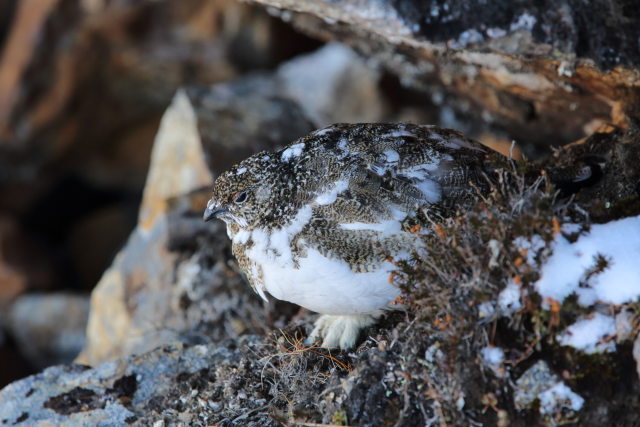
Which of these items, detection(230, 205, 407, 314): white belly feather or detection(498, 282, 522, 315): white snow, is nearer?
detection(498, 282, 522, 315): white snow

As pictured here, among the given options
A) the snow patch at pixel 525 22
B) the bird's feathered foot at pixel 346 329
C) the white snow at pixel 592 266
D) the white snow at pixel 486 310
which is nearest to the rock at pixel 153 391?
the bird's feathered foot at pixel 346 329

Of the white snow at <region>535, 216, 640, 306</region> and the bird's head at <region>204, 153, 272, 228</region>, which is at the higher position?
the bird's head at <region>204, 153, 272, 228</region>

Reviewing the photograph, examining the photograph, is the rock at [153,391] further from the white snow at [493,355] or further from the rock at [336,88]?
the rock at [336,88]

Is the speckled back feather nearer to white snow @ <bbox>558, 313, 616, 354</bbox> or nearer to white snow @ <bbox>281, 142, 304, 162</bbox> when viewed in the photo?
white snow @ <bbox>281, 142, 304, 162</bbox>

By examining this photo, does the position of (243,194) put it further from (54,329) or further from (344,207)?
(54,329)

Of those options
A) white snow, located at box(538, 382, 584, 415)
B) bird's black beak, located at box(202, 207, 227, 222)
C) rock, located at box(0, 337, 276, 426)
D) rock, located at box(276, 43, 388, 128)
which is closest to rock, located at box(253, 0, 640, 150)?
bird's black beak, located at box(202, 207, 227, 222)

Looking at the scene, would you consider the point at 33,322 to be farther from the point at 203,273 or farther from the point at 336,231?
the point at 336,231

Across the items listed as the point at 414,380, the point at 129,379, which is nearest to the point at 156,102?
the point at 129,379
